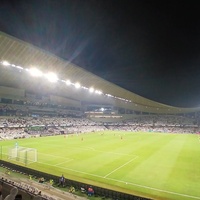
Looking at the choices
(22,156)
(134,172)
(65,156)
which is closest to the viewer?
(134,172)

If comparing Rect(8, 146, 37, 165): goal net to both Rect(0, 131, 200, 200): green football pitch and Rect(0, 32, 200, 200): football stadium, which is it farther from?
Rect(0, 131, 200, 200): green football pitch

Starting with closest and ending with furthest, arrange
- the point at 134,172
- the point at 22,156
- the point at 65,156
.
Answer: the point at 134,172 → the point at 22,156 → the point at 65,156

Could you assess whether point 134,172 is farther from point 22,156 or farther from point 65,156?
point 22,156

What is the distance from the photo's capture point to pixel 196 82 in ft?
114

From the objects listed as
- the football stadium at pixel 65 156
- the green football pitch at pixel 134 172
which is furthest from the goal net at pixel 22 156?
the green football pitch at pixel 134 172

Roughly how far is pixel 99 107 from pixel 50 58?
7994cm

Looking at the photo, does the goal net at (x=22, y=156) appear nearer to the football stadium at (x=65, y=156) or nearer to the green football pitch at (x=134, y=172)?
the football stadium at (x=65, y=156)

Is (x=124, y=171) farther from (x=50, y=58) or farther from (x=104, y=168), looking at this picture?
(x=50, y=58)

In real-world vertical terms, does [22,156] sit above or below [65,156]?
above

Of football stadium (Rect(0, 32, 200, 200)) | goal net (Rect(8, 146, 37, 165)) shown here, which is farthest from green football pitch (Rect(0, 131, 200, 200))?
goal net (Rect(8, 146, 37, 165))

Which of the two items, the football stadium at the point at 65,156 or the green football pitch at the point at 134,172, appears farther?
the green football pitch at the point at 134,172

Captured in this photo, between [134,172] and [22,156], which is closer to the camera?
[134,172]

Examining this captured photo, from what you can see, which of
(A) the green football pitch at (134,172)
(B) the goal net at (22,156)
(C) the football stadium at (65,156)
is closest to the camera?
(C) the football stadium at (65,156)

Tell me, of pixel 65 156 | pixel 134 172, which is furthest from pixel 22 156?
pixel 134 172
